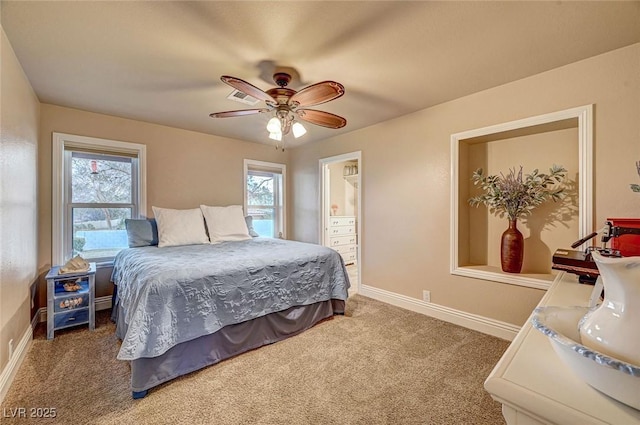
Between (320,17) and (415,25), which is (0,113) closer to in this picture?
(320,17)

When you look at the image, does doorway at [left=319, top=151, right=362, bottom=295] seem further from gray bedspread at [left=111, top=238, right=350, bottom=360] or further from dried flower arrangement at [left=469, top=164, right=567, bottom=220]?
dried flower arrangement at [left=469, top=164, right=567, bottom=220]

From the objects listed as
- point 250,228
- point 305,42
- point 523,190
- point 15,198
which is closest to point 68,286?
point 15,198

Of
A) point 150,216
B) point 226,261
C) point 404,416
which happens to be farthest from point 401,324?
point 150,216

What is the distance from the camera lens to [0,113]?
1.68 meters

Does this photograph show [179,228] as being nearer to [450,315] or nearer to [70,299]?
[70,299]

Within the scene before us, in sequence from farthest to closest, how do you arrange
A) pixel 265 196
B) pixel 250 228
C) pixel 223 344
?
pixel 265 196
pixel 250 228
pixel 223 344

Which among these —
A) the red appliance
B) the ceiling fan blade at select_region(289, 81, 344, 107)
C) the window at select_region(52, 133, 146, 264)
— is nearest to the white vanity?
the red appliance

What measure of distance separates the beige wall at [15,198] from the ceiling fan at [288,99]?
132cm

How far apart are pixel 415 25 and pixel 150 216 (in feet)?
11.9

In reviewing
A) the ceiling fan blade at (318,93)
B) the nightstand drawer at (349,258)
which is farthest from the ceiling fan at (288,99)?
the nightstand drawer at (349,258)

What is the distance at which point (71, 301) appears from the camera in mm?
2594

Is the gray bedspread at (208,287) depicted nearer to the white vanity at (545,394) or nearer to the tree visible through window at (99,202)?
the tree visible through window at (99,202)

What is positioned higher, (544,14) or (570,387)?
(544,14)

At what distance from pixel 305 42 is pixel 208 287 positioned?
6.21ft
